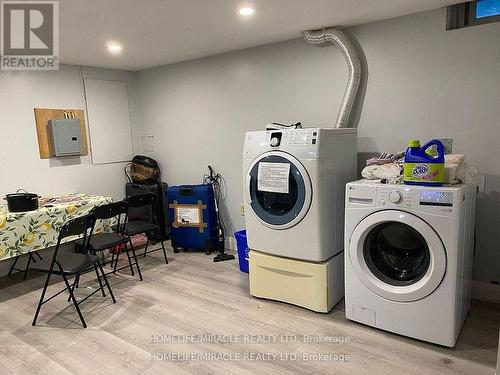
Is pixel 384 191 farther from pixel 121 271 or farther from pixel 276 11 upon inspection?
pixel 121 271

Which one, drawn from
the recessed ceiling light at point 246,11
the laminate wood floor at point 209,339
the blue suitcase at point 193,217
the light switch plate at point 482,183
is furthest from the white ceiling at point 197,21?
the laminate wood floor at point 209,339

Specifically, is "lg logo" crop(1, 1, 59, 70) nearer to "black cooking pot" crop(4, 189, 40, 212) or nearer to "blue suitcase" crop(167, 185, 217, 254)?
"black cooking pot" crop(4, 189, 40, 212)

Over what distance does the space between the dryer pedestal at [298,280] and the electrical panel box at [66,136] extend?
252cm

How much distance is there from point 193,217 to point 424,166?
2.57m

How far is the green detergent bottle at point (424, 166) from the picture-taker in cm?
211

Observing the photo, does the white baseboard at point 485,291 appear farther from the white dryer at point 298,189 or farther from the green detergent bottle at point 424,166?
the green detergent bottle at point 424,166

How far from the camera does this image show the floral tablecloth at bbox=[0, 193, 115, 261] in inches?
116

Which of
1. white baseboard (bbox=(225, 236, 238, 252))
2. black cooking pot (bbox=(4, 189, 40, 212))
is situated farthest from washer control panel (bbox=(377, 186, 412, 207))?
black cooking pot (bbox=(4, 189, 40, 212))

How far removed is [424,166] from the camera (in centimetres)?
213

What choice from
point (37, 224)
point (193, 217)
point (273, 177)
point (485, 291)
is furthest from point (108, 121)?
point (485, 291)

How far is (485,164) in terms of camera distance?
2.61 metres

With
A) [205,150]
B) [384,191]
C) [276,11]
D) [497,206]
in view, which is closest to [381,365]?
[384,191]

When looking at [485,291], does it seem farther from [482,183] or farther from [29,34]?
[29,34]

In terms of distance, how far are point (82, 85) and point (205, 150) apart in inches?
64.1
